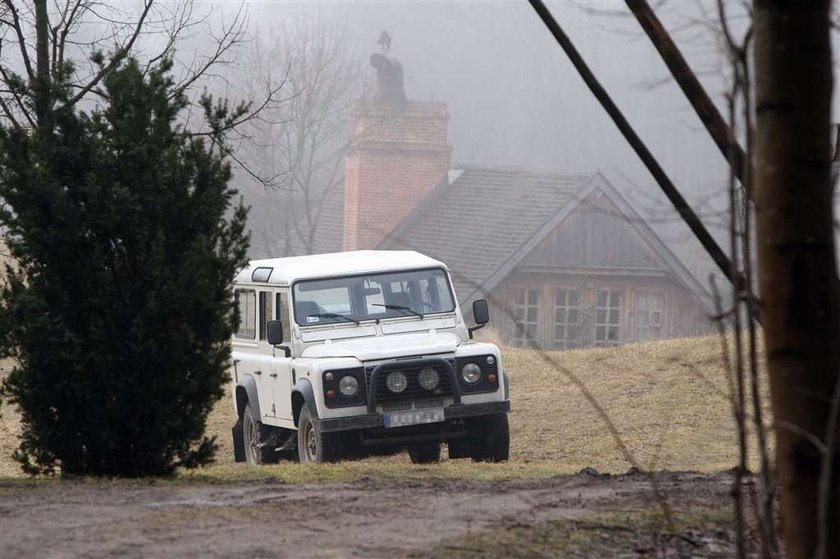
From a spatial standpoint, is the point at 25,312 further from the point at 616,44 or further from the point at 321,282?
Answer: the point at 616,44

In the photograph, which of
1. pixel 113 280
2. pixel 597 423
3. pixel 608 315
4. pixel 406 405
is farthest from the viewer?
pixel 608 315

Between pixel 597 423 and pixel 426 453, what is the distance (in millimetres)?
4265

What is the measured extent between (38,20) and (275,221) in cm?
4433

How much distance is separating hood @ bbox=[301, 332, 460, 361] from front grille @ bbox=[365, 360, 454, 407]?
113mm

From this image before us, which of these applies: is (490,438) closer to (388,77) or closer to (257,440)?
(257,440)

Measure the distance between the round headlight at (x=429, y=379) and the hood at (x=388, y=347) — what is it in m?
0.17

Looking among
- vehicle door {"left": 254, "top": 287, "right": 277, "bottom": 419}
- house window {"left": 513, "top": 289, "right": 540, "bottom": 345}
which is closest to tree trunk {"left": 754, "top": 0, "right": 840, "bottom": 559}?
vehicle door {"left": 254, "top": 287, "right": 277, "bottom": 419}

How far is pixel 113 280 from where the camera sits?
805cm

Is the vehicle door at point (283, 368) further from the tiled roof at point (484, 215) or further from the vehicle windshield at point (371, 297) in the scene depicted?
the tiled roof at point (484, 215)

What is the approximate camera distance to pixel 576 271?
38.5 meters

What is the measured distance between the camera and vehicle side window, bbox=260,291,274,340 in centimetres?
1269

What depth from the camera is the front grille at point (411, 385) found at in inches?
435

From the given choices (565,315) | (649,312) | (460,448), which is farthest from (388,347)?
(649,312)

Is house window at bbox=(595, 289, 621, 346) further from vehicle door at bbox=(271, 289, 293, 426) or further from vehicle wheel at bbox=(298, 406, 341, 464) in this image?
vehicle wheel at bbox=(298, 406, 341, 464)
